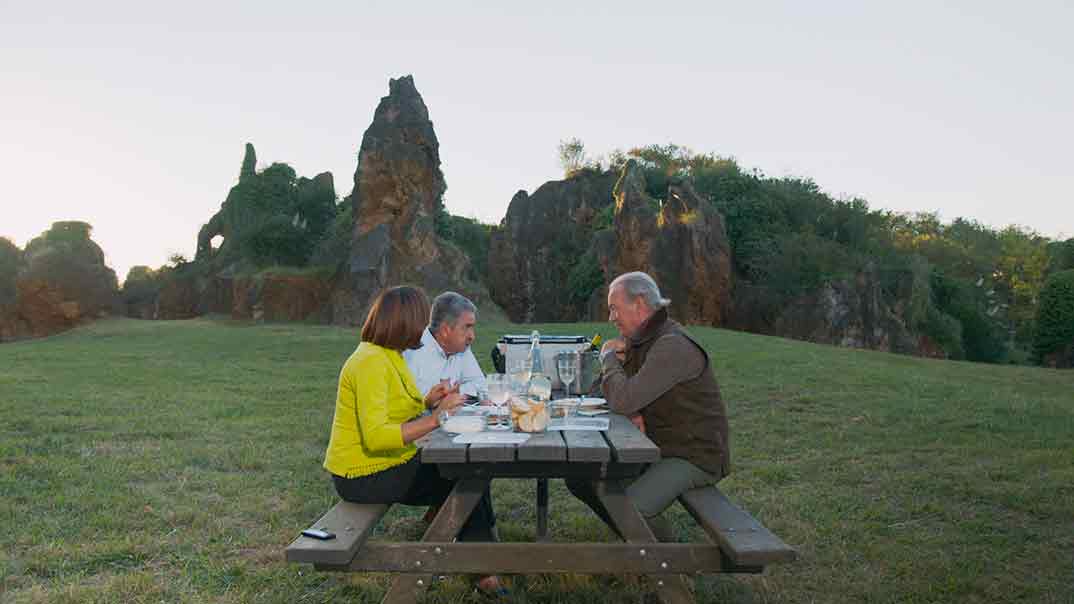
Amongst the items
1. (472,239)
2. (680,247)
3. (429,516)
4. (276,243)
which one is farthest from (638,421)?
(472,239)

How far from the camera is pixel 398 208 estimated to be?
30312mm

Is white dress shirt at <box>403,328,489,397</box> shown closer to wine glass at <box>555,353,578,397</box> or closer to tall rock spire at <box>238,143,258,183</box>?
wine glass at <box>555,353,578,397</box>

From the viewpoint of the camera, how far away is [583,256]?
42500 mm

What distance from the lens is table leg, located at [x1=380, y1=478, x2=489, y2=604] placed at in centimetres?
361

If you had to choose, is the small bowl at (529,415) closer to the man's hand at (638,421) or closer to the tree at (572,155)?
the man's hand at (638,421)

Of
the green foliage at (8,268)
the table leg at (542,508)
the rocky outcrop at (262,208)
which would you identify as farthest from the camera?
the rocky outcrop at (262,208)

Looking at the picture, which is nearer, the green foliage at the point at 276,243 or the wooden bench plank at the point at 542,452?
the wooden bench plank at the point at 542,452

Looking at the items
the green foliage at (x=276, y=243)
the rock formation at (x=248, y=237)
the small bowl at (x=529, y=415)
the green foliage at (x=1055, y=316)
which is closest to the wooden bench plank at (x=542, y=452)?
the small bowl at (x=529, y=415)

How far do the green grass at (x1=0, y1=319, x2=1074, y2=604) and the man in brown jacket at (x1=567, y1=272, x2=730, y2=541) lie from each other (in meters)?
0.70

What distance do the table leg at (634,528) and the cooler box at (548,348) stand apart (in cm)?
158

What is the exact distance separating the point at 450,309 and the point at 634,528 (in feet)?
6.56

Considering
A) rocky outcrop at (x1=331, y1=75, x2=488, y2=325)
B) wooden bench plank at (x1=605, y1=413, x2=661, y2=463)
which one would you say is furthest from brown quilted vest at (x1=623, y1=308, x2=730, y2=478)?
rocky outcrop at (x1=331, y1=75, x2=488, y2=325)

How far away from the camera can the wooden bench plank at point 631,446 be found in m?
3.38

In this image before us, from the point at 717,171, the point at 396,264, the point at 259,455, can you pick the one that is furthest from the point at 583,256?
the point at 259,455
